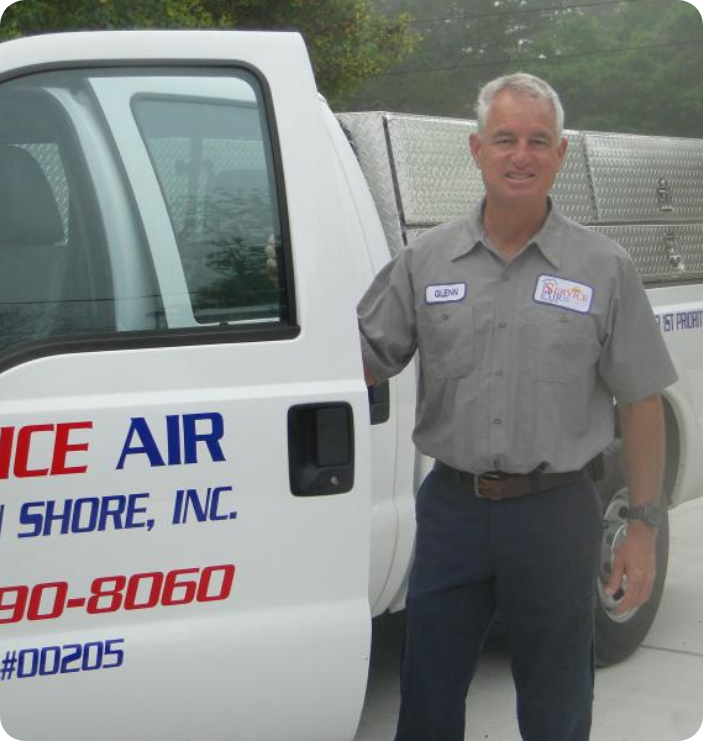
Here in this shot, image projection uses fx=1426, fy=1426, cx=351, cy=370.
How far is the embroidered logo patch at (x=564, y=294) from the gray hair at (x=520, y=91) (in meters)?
0.30

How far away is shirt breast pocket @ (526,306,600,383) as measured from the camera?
111 inches

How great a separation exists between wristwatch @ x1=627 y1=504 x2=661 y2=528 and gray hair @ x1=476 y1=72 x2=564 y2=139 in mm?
791

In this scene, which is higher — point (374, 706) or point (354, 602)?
point (354, 602)

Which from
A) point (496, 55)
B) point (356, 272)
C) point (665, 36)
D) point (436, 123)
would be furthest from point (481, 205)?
point (496, 55)

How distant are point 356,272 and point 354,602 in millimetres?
1039

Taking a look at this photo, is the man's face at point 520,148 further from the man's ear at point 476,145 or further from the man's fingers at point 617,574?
the man's fingers at point 617,574

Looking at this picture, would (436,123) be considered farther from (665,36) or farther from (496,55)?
(496,55)

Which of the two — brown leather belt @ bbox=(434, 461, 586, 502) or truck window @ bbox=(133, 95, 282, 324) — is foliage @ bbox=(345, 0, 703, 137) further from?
brown leather belt @ bbox=(434, 461, 586, 502)

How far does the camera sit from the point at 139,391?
2695mm

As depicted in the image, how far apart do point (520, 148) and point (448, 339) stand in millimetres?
403

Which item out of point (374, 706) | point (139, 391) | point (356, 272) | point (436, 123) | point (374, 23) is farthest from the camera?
point (374, 23)

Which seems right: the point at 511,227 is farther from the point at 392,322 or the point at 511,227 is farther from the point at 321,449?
the point at 321,449

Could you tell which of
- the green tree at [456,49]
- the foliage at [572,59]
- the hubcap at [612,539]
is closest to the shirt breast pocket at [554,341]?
the hubcap at [612,539]

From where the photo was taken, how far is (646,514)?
118 inches
